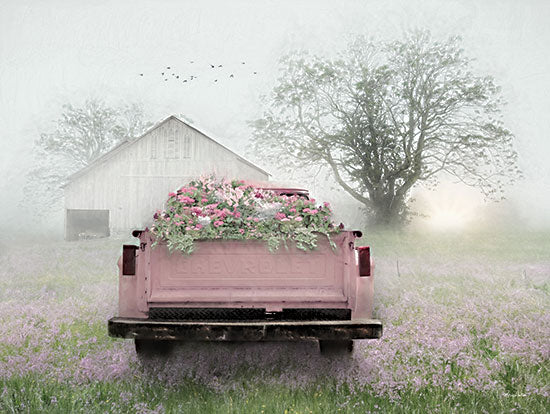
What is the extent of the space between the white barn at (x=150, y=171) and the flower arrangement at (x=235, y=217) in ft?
67.8

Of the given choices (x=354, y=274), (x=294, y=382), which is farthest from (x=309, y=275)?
(x=294, y=382)

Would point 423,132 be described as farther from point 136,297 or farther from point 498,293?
point 136,297

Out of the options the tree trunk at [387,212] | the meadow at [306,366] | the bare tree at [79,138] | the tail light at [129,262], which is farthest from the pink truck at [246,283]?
the bare tree at [79,138]

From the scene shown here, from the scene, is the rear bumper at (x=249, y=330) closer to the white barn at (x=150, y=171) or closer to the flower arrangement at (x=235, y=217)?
the flower arrangement at (x=235, y=217)

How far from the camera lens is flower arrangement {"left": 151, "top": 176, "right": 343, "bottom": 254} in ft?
16.9

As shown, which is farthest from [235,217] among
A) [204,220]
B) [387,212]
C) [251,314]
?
[387,212]

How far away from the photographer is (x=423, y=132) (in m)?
28.8

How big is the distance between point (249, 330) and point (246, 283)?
54cm

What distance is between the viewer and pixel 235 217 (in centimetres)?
539

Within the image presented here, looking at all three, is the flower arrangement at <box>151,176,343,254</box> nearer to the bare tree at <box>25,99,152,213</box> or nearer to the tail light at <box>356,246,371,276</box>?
the tail light at <box>356,246,371,276</box>

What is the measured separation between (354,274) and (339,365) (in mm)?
1099

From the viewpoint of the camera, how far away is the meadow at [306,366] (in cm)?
450

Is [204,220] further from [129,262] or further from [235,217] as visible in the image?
[129,262]

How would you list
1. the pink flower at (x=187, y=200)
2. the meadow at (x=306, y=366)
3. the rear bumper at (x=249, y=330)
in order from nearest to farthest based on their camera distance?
the meadow at (x=306, y=366) < the rear bumper at (x=249, y=330) < the pink flower at (x=187, y=200)
